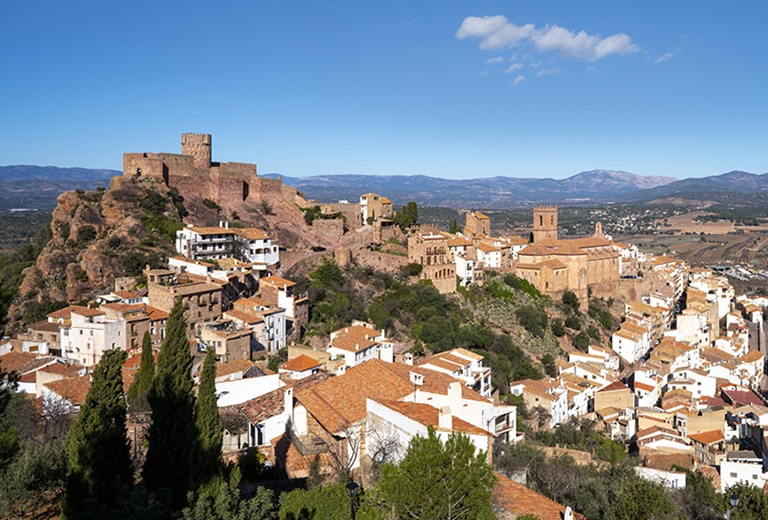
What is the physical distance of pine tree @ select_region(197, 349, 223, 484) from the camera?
38.6ft

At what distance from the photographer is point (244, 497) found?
40.7 feet

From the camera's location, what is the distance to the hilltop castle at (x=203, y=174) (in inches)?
1624

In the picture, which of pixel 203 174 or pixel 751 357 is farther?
pixel 203 174

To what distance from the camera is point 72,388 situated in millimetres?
22062

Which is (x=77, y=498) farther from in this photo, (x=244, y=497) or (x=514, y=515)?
(x=514, y=515)

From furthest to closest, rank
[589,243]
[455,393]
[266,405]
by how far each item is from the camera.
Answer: [589,243] → [266,405] → [455,393]

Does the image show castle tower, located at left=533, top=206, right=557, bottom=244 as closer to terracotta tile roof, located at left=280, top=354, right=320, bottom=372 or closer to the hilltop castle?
the hilltop castle

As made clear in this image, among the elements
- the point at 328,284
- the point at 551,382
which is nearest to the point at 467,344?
the point at 551,382

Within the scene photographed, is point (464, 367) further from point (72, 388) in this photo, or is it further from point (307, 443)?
point (72, 388)

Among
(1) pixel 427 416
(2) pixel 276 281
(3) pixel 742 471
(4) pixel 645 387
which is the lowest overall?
(4) pixel 645 387

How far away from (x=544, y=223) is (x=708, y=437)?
2998cm

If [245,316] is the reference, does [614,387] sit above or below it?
below

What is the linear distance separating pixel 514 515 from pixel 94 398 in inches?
295

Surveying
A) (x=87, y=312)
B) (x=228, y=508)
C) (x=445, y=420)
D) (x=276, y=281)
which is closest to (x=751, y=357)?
(x=276, y=281)
